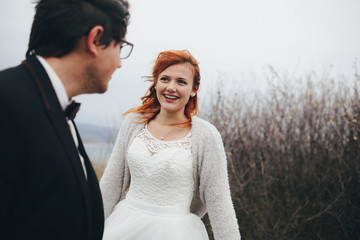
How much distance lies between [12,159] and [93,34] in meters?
0.50

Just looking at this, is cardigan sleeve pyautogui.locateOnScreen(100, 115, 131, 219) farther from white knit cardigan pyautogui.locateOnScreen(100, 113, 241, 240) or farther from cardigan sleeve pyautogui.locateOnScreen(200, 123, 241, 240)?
cardigan sleeve pyautogui.locateOnScreen(200, 123, 241, 240)

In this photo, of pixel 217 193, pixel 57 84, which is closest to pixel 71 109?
pixel 57 84

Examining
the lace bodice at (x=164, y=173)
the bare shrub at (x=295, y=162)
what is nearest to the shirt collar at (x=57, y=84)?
the lace bodice at (x=164, y=173)

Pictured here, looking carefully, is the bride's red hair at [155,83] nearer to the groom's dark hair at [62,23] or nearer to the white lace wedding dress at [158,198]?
the white lace wedding dress at [158,198]

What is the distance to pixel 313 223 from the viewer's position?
4445mm

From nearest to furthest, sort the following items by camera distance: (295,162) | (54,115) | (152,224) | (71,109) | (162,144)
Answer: (54,115), (71,109), (152,224), (162,144), (295,162)

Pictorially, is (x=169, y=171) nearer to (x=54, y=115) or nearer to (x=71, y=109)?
(x=71, y=109)

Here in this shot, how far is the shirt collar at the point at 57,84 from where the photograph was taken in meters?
1.11

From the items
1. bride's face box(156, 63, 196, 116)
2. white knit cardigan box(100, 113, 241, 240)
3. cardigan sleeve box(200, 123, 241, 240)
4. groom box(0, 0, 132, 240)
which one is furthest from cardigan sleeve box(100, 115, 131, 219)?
groom box(0, 0, 132, 240)

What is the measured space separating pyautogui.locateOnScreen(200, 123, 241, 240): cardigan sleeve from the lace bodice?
0.38 ft

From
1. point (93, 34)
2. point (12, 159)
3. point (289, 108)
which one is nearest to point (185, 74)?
point (93, 34)

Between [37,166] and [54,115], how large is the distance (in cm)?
18

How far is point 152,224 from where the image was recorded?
1986mm

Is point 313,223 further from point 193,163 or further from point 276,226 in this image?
point 193,163
